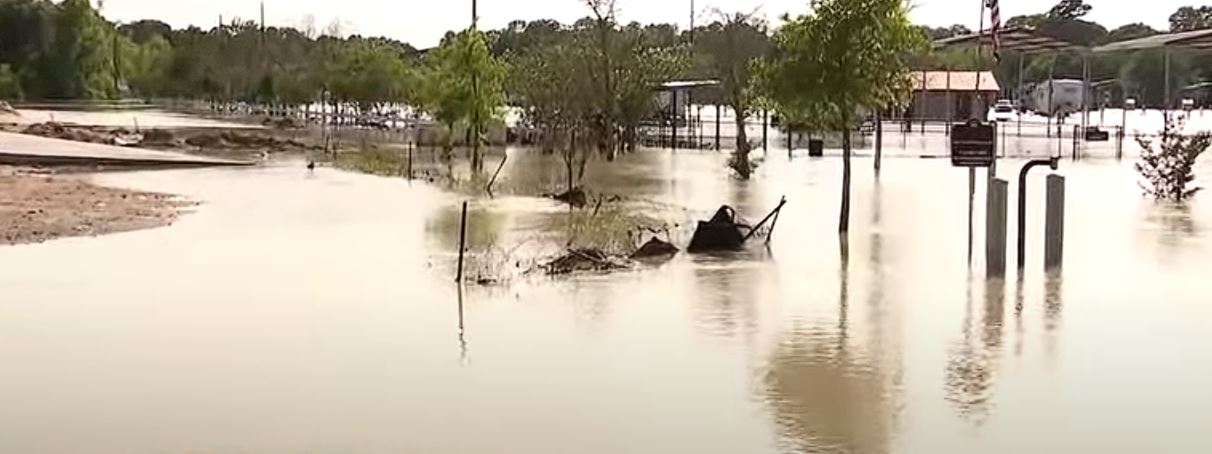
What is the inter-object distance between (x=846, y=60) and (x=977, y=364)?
8.41 metres

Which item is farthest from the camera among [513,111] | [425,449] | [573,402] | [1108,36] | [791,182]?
[1108,36]

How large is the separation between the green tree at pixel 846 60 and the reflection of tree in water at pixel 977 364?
5444 mm

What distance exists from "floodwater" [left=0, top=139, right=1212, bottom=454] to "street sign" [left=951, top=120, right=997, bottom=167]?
1.12 m

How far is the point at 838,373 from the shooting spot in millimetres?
11188

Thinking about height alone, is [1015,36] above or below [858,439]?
above

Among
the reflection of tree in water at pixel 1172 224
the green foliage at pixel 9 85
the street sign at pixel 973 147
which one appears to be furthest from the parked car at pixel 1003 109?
the street sign at pixel 973 147

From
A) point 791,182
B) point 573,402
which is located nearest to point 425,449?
point 573,402

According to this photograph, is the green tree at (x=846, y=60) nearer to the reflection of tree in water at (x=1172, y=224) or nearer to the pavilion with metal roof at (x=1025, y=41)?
the reflection of tree in water at (x=1172, y=224)

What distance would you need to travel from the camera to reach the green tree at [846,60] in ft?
63.4

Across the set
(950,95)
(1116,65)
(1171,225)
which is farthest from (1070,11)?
(1171,225)

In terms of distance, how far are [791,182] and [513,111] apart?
76.0ft

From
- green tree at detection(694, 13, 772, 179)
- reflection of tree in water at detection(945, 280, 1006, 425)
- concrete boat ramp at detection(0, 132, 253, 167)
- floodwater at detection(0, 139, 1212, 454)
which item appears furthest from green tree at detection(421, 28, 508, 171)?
reflection of tree in water at detection(945, 280, 1006, 425)

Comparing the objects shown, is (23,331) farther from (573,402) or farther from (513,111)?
(513,111)

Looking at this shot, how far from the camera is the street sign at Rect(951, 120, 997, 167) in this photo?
54.7ft
